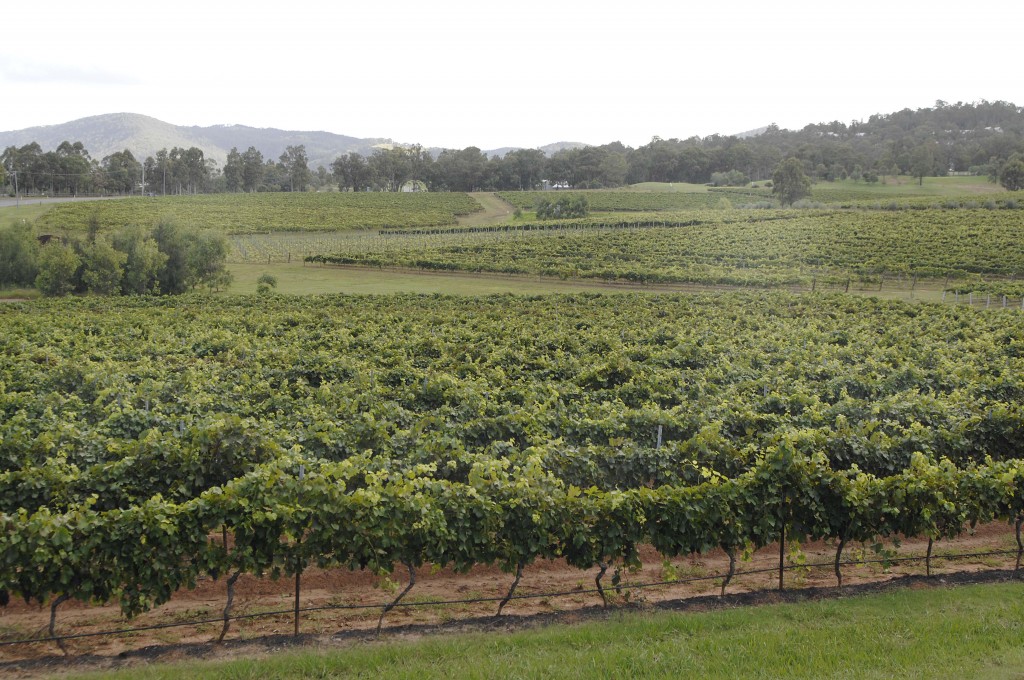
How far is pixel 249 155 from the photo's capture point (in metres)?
172

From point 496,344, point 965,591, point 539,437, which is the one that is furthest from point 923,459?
point 496,344

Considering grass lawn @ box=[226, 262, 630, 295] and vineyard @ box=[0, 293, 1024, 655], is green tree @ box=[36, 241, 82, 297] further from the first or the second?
vineyard @ box=[0, 293, 1024, 655]

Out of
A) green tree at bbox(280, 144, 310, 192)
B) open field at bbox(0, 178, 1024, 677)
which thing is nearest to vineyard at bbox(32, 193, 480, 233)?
green tree at bbox(280, 144, 310, 192)

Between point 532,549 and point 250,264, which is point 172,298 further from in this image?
point 532,549

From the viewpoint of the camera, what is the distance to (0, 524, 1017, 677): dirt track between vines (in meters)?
10.2

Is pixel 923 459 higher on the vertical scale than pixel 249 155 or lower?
lower

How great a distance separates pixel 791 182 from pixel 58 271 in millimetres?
104769

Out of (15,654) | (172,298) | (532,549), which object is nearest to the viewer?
(15,654)

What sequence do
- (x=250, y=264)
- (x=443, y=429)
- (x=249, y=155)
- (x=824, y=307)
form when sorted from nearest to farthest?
(x=443, y=429) < (x=824, y=307) < (x=250, y=264) < (x=249, y=155)

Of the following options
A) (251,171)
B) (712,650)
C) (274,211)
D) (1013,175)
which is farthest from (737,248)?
(251,171)

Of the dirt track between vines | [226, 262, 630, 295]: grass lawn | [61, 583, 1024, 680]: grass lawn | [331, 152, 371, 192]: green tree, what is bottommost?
the dirt track between vines

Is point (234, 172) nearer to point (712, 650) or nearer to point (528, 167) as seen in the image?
point (528, 167)

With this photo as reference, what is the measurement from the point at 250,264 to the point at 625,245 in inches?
1560

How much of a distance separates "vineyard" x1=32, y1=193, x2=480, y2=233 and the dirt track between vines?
8396cm
